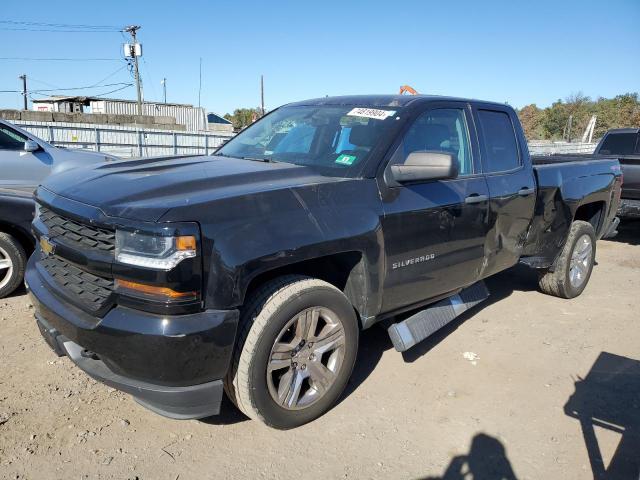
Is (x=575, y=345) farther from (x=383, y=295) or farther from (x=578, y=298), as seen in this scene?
(x=383, y=295)

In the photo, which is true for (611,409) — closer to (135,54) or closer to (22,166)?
(22,166)

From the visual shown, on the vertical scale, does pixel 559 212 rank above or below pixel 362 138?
below

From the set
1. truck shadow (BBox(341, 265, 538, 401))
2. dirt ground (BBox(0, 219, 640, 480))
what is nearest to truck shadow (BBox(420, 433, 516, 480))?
dirt ground (BBox(0, 219, 640, 480))

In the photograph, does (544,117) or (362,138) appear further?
(544,117)

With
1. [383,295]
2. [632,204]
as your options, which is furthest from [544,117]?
[383,295]

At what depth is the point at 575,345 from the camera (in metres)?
4.30

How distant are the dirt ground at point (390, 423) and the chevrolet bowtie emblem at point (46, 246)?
92 centimetres

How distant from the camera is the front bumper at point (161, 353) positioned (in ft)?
7.59

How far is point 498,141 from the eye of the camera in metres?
4.30

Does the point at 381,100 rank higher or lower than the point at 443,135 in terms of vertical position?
higher

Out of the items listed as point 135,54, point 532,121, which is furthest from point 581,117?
point 135,54

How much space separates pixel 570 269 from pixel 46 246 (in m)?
4.81

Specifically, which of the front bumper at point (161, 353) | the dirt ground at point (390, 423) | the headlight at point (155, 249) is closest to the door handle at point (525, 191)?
Answer: the dirt ground at point (390, 423)

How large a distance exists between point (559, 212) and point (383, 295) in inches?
102
